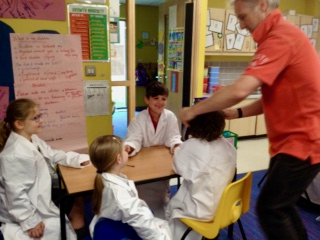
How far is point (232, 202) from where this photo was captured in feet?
5.10

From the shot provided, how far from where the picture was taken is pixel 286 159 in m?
1.26

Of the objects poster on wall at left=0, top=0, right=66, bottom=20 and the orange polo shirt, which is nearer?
the orange polo shirt

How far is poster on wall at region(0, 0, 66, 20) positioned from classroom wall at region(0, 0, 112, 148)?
0.03m

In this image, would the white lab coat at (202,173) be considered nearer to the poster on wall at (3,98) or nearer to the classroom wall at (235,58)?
the poster on wall at (3,98)

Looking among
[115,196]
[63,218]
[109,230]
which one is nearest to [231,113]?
[115,196]

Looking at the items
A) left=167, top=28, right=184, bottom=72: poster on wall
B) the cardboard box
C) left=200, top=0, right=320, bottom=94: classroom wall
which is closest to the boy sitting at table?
left=167, top=28, right=184, bottom=72: poster on wall

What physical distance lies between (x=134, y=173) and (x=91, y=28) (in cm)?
133

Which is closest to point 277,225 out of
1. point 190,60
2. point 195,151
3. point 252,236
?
point 195,151

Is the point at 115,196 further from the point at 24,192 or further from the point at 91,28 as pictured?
the point at 91,28

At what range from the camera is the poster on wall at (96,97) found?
7.93 feet

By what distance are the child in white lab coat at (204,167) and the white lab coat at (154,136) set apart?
0.48 metres

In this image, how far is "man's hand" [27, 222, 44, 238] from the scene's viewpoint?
4.92 feet

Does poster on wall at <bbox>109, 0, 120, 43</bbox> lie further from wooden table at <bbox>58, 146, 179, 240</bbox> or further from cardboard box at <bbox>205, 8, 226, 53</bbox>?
cardboard box at <bbox>205, 8, 226, 53</bbox>

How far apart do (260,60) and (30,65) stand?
1.71 metres
